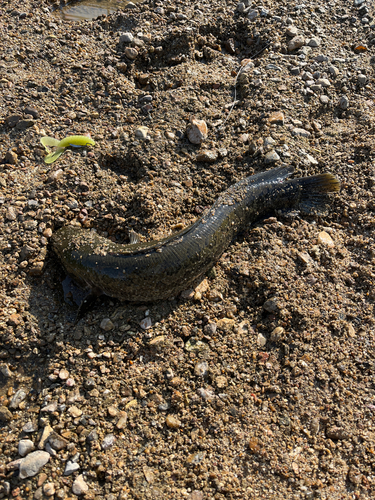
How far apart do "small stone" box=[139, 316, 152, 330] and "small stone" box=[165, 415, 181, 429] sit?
A: 0.94 meters

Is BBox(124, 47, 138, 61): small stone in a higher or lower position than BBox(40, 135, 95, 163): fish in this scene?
higher

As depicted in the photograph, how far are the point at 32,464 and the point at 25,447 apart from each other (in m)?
0.19

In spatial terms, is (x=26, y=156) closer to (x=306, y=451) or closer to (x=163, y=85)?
(x=163, y=85)

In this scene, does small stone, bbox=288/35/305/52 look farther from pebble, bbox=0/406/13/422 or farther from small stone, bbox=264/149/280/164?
A: pebble, bbox=0/406/13/422

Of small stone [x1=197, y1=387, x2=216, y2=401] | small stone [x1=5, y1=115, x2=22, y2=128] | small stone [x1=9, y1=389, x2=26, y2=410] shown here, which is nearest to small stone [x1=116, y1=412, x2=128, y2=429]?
small stone [x1=197, y1=387, x2=216, y2=401]

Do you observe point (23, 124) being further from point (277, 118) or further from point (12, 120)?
point (277, 118)

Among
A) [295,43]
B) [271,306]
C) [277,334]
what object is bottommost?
[277,334]

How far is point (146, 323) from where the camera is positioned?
393cm

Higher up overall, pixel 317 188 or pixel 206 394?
pixel 317 188

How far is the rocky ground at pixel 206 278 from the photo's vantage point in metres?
3.29

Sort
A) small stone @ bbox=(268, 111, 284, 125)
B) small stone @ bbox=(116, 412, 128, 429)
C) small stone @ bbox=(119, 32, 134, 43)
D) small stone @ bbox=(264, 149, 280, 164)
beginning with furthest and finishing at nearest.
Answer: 1. small stone @ bbox=(119, 32, 134, 43)
2. small stone @ bbox=(268, 111, 284, 125)
3. small stone @ bbox=(264, 149, 280, 164)
4. small stone @ bbox=(116, 412, 128, 429)

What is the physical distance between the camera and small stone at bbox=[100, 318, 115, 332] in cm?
392

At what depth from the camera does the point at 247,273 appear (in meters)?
4.16

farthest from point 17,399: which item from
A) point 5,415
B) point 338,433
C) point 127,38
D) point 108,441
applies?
point 127,38
